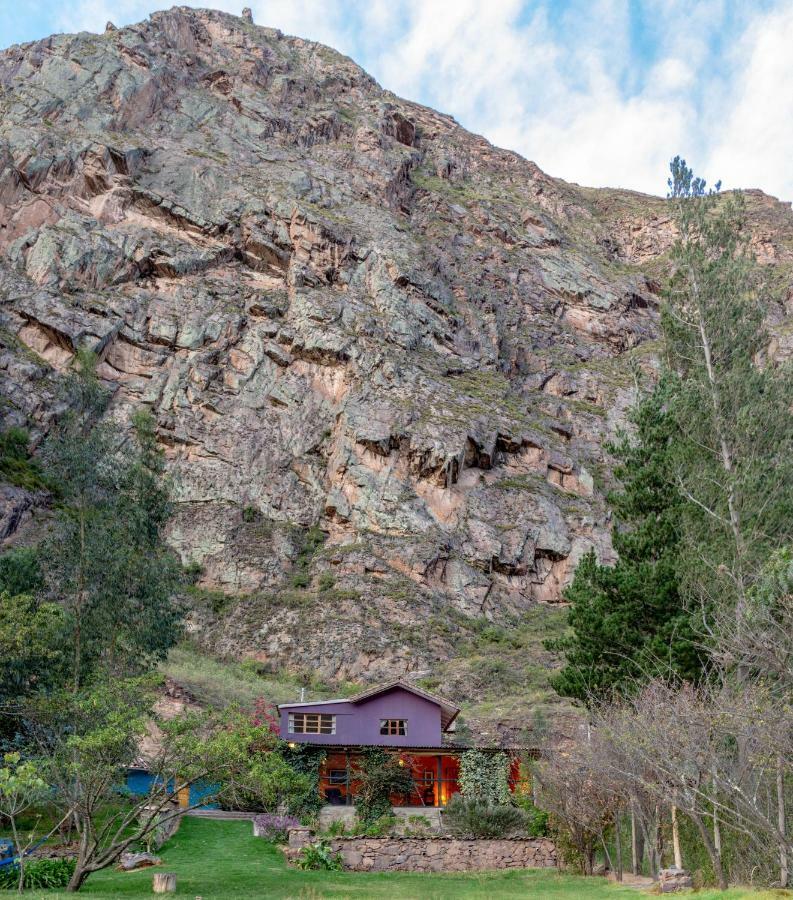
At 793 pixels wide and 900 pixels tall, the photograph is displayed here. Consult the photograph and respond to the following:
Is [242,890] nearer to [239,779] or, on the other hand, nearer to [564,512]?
[239,779]

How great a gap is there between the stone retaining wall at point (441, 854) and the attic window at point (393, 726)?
11.6m

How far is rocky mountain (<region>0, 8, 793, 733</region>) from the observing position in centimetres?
5697

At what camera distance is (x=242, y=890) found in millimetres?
19219

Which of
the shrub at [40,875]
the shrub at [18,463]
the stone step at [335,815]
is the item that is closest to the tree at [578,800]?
the stone step at [335,815]

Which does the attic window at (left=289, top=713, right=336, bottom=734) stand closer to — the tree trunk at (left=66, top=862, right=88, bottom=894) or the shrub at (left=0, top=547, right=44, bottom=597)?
the shrub at (left=0, top=547, right=44, bottom=597)

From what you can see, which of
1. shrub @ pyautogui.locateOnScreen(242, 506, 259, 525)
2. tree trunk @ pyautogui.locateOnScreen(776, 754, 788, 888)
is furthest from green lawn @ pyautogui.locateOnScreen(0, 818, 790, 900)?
shrub @ pyautogui.locateOnScreen(242, 506, 259, 525)

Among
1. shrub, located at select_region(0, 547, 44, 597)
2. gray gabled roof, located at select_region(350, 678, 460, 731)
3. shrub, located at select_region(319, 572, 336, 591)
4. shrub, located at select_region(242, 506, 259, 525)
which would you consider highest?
shrub, located at select_region(242, 506, 259, 525)

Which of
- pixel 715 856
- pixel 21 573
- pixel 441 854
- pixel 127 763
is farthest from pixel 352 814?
pixel 715 856

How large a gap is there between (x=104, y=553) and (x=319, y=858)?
13057 mm

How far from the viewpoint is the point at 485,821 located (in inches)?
1108

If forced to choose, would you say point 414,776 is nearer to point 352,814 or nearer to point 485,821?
point 352,814

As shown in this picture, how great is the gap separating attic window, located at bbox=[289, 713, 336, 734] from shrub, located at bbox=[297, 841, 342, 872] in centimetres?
1176

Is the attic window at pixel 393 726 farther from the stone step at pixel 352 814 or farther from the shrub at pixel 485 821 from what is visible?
the shrub at pixel 485 821

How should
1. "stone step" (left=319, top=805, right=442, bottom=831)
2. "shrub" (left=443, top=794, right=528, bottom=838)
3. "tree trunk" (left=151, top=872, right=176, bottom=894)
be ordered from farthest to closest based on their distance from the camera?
"stone step" (left=319, top=805, right=442, bottom=831) → "shrub" (left=443, top=794, right=528, bottom=838) → "tree trunk" (left=151, top=872, right=176, bottom=894)
